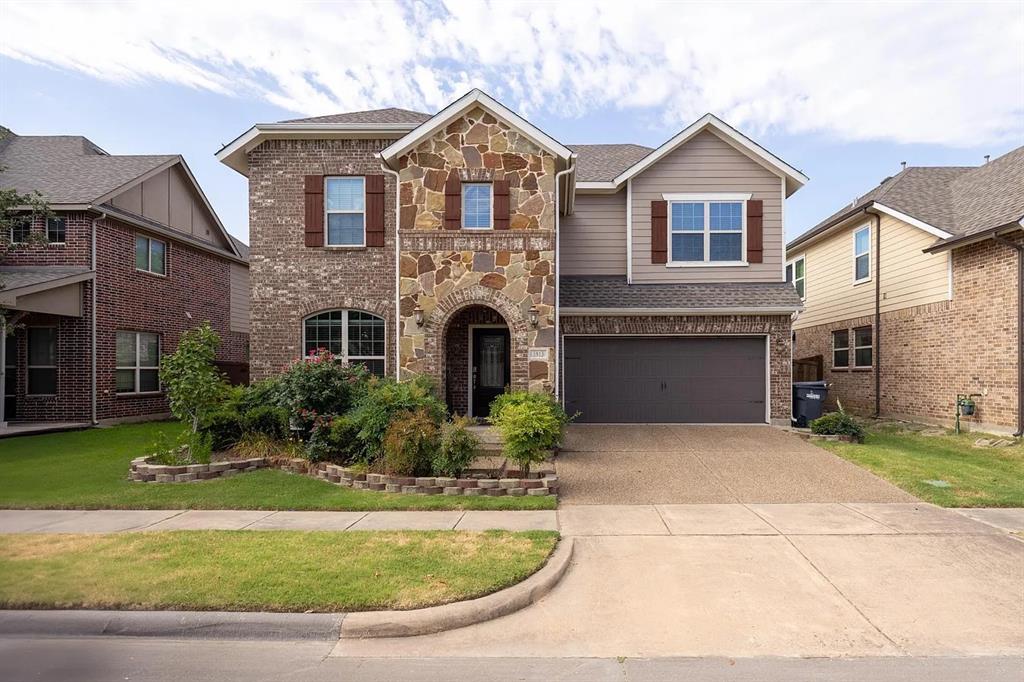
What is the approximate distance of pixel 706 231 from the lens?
15039 mm

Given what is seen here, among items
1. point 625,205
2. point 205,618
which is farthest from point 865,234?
point 205,618

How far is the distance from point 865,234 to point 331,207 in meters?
14.5

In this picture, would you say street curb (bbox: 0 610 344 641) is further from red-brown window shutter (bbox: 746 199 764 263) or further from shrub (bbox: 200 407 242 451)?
red-brown window shutter (bbox: 746 199 764 263)

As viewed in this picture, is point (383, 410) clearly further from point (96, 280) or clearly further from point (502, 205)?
point (96, 280)

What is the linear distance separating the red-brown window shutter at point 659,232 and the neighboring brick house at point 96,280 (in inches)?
498

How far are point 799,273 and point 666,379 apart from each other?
1052 cm

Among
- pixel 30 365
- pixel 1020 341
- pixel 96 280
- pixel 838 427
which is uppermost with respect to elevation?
pixel 96 280

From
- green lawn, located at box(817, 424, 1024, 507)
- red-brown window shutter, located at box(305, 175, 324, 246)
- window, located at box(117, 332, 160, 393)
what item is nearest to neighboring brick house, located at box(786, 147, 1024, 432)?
green lawn, located at box(817, 424, 1024, 507)

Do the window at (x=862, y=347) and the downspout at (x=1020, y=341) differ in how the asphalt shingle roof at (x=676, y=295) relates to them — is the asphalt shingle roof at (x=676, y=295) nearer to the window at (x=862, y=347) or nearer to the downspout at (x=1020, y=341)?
the downspout at (x=1020, y=341)

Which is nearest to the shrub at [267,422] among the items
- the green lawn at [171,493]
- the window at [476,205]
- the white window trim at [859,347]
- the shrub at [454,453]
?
the green lawn at [171,493]

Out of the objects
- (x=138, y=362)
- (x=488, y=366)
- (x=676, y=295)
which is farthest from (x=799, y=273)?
(x=138, y=362)

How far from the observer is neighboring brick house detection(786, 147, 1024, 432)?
12820 millimetres

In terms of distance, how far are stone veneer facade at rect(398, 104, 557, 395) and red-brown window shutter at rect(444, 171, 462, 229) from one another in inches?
3.4

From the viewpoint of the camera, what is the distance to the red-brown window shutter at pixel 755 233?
14.9 m
